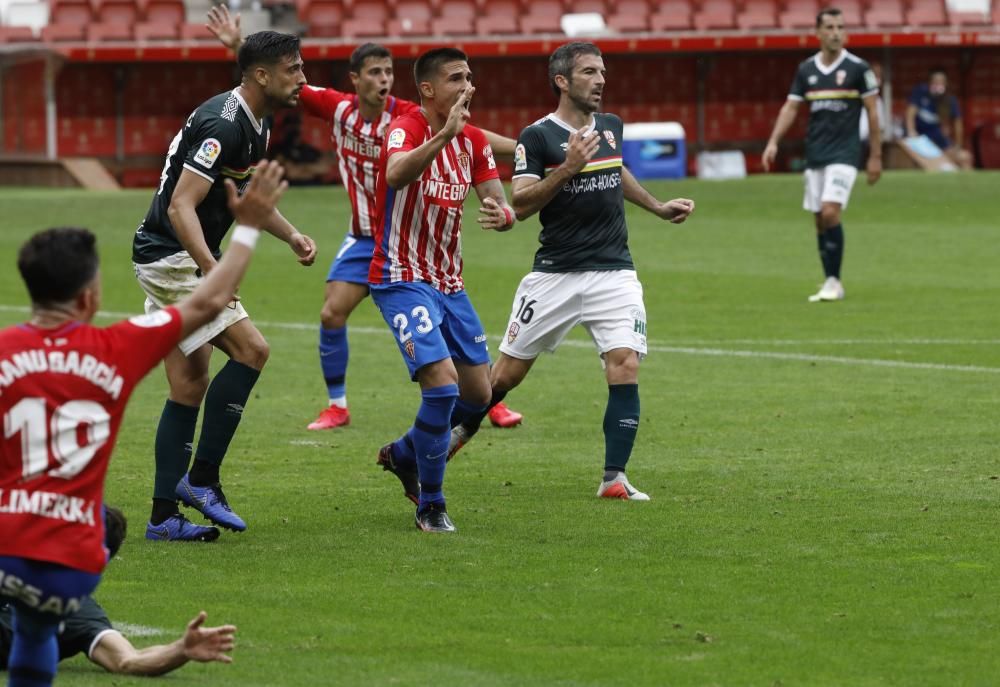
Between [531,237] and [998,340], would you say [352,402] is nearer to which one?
[998,340]

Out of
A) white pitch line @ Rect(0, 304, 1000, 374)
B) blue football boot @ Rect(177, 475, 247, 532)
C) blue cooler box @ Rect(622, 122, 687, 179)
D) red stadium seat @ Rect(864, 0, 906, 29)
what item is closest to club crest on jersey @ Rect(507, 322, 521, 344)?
blue football boot @ Rect(177, 475, 247, 532)

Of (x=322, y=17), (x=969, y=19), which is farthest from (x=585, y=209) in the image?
(x=969, y=19)

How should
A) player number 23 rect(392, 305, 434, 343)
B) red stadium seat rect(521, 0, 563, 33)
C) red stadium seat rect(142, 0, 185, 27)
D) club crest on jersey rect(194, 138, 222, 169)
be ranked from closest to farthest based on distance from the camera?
1. club crest on jersey rect(194, 138, 222, 169)
2. player number 23 rect(392, 305, 434, 343)
3. red stadium seat rect(142, 0, 185, 27)
4. red stadium seat rect(521, 0, 563, 33)

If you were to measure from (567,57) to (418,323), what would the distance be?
5.49 ft

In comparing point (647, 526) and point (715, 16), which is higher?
point (715, 16)

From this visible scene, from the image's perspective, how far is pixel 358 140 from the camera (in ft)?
35.6

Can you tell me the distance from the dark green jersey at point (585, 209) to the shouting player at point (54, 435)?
4247mm

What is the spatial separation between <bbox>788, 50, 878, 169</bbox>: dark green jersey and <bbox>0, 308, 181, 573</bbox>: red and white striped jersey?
13.4 m

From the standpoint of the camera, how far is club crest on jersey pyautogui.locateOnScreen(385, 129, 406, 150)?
7672 millimetres

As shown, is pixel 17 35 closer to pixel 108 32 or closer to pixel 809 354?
pixel 108 32

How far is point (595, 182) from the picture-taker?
867 centimetres

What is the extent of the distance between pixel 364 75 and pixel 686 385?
3.28 m

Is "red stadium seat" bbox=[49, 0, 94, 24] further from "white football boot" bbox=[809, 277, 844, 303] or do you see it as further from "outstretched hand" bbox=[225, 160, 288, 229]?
"outstretched hand" bbox=[225, 160, 288, 229]

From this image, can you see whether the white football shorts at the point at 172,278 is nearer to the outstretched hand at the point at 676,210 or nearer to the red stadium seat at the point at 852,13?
the outstretched hand at the point at 676,210
